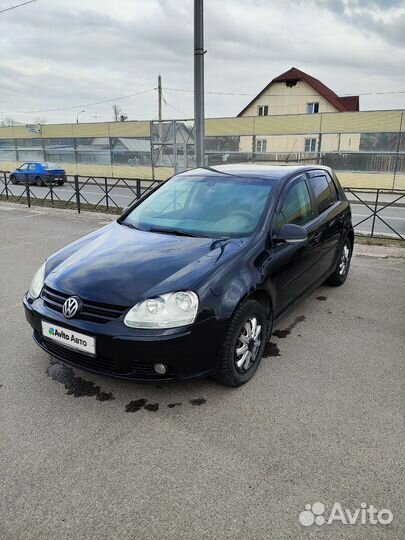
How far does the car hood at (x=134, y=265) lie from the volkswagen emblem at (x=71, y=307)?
0.05 meters

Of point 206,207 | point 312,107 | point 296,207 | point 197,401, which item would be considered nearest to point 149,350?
point 197,401

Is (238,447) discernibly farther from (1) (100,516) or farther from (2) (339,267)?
(2) (339,267)

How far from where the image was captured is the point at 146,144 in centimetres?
2548

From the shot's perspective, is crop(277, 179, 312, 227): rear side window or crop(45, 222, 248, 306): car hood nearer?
crop(45, 222, 248, 306): car hood

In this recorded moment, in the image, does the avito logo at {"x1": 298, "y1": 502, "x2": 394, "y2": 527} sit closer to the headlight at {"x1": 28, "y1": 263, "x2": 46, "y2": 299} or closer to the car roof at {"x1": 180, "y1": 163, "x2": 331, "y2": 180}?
the headlight at {"x1": 28, "y1": 263, "x2": 46, "y2": 299}

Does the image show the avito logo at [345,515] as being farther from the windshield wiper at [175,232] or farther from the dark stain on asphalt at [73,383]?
the windshield wiper at [175,232]

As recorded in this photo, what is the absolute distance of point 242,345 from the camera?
2.92 meters

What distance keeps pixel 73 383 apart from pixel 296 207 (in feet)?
7.78

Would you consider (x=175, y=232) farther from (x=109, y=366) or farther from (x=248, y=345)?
(x=109, y=366)

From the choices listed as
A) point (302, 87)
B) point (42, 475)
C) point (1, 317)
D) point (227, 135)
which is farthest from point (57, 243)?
point (302, 87)

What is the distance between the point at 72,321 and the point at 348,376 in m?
2.03

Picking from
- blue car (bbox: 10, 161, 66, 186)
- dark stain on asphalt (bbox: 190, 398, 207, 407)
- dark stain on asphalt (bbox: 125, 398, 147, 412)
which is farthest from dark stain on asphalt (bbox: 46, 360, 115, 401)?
blue car (bbox: 10, 161, 66, 186)

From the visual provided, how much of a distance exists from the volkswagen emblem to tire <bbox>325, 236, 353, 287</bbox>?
129 inches

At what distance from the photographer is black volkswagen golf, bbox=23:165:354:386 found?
2539 mm
